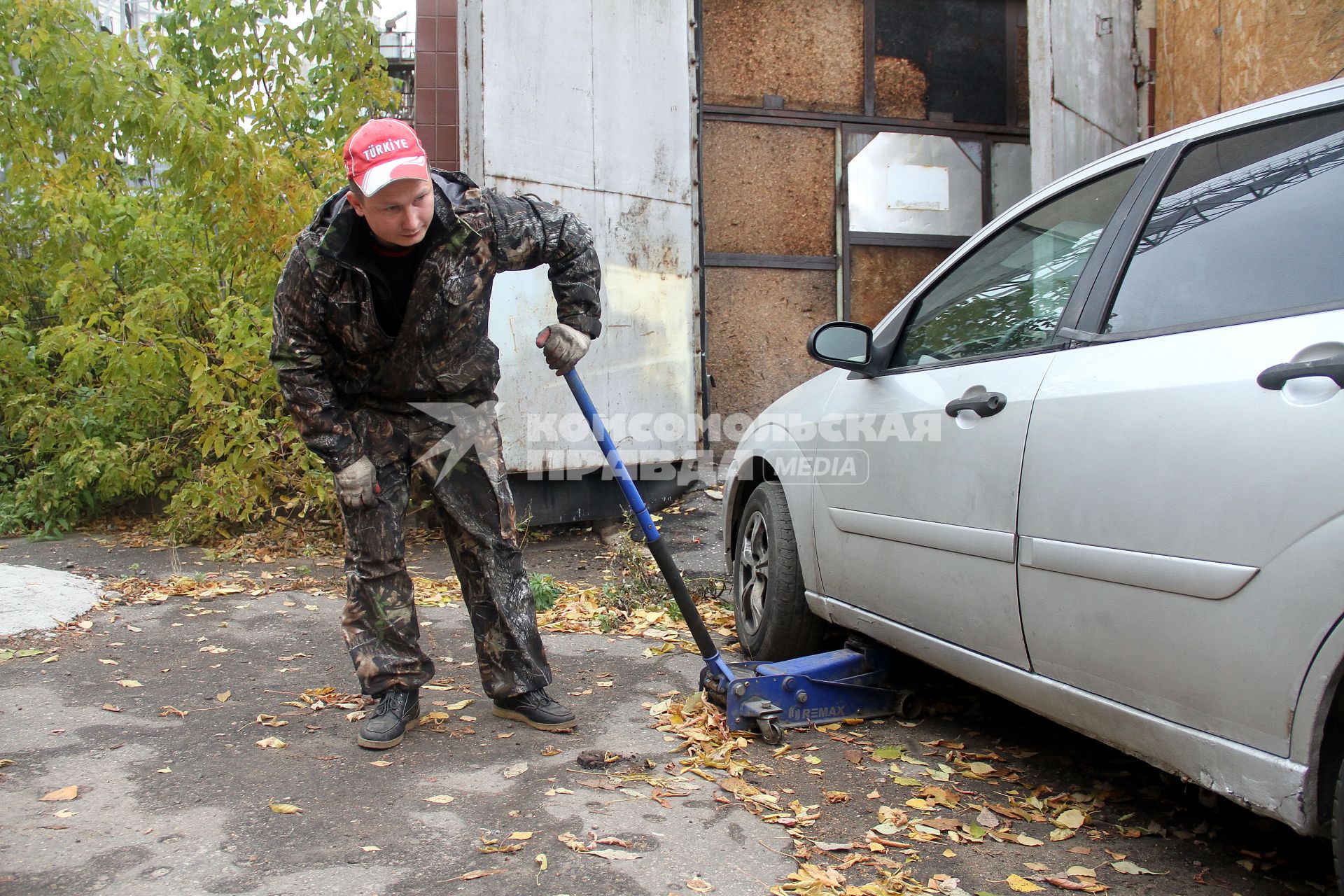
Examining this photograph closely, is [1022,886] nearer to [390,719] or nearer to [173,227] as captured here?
[390,719]

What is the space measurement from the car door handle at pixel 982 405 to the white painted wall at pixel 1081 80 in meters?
4.34

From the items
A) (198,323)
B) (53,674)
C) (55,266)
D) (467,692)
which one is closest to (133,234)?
(198,323)

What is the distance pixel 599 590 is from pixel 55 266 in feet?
15.3

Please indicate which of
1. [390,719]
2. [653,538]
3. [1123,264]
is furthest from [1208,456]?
[390,719]

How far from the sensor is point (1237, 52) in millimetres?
5566

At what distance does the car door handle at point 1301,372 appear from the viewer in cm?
175

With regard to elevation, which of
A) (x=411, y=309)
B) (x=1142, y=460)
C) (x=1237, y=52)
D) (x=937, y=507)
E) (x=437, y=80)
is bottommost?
(x=937, y=507)

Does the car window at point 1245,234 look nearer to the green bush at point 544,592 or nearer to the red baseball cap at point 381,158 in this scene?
the red baseball cap at point 381,158

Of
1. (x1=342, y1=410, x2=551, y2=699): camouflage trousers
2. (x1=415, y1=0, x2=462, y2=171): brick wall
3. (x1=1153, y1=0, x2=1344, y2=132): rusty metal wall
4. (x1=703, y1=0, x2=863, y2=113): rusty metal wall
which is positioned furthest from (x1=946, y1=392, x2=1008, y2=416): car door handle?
(x1=415, y1=0, x2=462, y2=171): brick wall

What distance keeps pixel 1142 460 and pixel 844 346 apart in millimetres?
1306

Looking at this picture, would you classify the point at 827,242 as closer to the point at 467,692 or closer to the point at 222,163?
the point at 222,163

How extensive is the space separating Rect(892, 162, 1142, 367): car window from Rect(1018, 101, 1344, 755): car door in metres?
0.21

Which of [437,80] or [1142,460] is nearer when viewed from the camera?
[1142,460]

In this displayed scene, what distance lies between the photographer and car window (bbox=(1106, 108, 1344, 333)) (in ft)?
6.47
